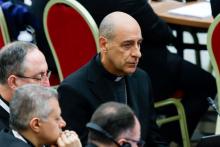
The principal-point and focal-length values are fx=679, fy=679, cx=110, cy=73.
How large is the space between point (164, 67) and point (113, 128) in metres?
1.74

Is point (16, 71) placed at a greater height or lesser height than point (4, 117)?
greater

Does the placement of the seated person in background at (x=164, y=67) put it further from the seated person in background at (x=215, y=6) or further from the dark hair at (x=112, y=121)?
the dark hair at (x=112, y=121)

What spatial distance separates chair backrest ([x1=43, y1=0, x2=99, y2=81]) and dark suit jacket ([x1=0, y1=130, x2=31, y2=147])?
1100mm

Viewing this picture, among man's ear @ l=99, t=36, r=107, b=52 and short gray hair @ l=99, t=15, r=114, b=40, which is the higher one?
short gray hair @ l=99, t=15, r=114, b=40

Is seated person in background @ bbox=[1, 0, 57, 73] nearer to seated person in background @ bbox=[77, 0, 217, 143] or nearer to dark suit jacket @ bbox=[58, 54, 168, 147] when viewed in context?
seated person in background @ bbox=[77, 0, 217, 143]

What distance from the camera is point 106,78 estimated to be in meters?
3.14

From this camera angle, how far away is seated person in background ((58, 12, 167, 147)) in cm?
307

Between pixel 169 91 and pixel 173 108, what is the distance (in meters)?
0.17

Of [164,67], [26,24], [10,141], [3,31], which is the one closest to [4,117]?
[10,141]

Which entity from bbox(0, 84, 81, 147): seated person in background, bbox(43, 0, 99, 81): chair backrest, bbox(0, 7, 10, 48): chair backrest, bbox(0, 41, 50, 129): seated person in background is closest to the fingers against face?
bbox(0, 84, 81, 147): seated person in background

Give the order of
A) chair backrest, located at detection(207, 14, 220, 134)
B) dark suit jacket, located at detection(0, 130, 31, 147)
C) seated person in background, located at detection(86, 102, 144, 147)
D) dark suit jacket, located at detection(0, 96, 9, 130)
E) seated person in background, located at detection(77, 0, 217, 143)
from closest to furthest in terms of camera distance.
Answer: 1. seated person in background, located at detection(86, 102, 144, 147)
2. dark suit jacket, located at detection(0, 130, 31, 147)
3. dark suit jacket, located at detection(0, 96, 9, 130)
4. chair backrest, located at detection(207, 14, 220, 134)
5. seated person in background, located at detection(77, 0, 217, 143)

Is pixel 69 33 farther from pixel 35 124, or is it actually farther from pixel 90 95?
pixel 35 124

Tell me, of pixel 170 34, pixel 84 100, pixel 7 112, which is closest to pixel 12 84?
pixel 7 112

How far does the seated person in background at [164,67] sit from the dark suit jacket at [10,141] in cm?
144
